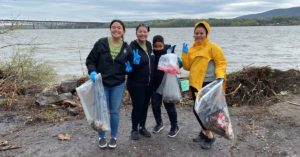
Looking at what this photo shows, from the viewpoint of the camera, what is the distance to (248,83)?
780cm

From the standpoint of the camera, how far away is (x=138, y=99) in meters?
5.09

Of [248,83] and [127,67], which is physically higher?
[127,67]

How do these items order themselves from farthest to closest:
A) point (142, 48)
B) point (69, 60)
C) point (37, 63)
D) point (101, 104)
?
Answer: point (69, 60)
point (37, 63)
point (142, 48)
point (101, 104)

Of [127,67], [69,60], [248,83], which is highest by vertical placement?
[127,67]

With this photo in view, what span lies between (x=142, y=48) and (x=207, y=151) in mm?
1715

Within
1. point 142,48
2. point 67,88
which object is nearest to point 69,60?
point 67,88

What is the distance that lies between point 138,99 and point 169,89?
0.48m

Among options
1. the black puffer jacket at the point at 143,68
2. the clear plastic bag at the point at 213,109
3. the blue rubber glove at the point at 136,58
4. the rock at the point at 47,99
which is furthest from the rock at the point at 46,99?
the clear plastic bag at the point at 213,109

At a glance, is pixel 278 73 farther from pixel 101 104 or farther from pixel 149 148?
pixel 101 104

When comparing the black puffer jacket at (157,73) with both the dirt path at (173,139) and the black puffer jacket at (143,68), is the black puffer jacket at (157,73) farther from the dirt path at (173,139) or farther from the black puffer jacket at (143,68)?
the dirt path at (173,139)

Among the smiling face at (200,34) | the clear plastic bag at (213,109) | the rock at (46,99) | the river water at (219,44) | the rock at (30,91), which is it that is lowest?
the river water at (219,44)

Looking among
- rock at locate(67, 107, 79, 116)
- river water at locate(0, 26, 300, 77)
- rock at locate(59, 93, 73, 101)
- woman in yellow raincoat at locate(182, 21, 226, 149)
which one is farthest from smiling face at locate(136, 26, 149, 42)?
river water at locate(0, 26, 300, 77)

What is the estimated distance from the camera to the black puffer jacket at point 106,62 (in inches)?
186

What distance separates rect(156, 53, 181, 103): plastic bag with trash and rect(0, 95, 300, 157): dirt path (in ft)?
2.33
